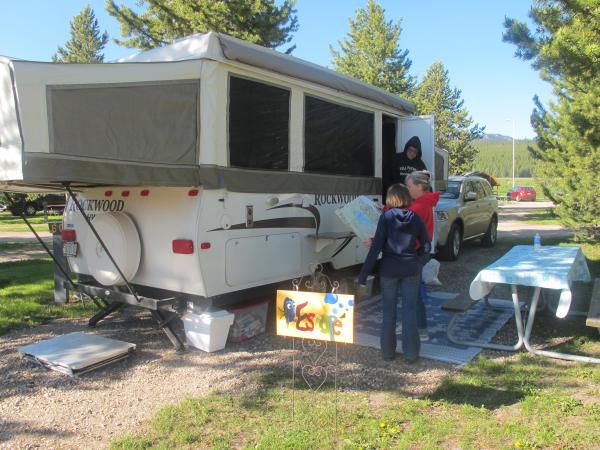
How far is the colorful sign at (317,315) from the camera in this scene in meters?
3.41

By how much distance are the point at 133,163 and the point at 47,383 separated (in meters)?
1.94

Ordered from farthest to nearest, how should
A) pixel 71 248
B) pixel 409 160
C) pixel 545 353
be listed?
1. pixel 409 160
2. pixel 71 248
3. pixel 545 353

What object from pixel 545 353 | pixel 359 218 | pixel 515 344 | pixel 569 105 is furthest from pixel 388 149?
pixel 569 105

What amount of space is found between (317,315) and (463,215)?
763cm

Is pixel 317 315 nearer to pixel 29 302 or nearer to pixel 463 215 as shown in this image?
pixel 29 302

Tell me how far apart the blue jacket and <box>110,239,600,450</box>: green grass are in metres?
0.97

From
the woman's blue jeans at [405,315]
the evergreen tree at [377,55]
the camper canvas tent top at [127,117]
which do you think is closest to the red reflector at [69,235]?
the camper canvas tent top at [127,117]

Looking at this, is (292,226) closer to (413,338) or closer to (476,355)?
(413,338)

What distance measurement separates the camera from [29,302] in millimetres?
6777

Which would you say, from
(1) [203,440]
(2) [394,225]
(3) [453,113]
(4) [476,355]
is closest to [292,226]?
(2) [394,225]

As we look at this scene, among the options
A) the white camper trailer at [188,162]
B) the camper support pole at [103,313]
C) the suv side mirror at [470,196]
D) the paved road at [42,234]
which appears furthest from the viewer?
the paved road at [42,234]

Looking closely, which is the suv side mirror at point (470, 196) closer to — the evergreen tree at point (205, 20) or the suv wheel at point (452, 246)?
the suv wheel at point (452, 246)

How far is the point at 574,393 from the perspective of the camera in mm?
3881

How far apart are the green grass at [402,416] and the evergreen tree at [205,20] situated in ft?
40.2
